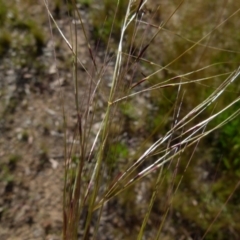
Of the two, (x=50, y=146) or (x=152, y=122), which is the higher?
(x=152, y=122)

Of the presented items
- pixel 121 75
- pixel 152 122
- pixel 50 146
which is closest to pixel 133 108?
pixel 152 122

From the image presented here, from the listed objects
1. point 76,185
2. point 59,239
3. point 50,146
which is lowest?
point 59,239

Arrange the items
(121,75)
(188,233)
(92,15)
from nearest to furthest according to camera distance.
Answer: (121,75)
(188,233)
(92,15)

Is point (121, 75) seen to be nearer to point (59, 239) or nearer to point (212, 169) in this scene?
point (59, 239)

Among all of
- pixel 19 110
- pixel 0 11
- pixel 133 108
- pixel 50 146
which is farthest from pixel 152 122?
pixel 0 11

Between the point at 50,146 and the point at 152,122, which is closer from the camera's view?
the point at 50,146

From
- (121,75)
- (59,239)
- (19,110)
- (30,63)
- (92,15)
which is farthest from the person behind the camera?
(92,15)
